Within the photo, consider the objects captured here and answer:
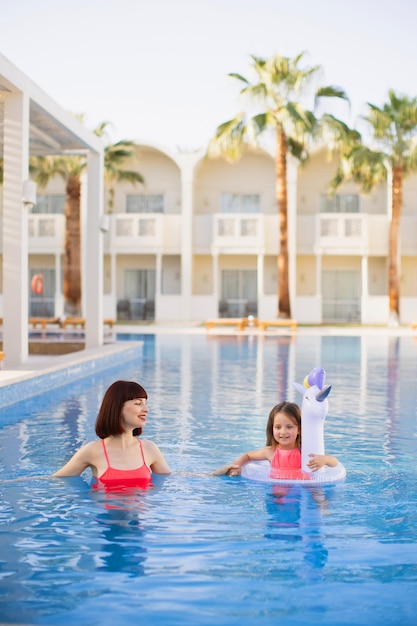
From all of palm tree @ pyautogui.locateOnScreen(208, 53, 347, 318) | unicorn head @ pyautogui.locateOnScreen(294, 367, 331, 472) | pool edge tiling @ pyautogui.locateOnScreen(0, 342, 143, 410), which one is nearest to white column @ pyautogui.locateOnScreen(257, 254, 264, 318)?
palm tree @ pyautogui.locateOnScreen(208, 53, 347, 318)

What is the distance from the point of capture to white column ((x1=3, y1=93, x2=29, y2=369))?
39.7ft

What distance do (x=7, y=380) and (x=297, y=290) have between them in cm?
2632

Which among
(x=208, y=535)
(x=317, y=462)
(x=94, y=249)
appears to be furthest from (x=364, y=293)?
(x=208, y=535)

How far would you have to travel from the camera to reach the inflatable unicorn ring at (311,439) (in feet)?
18.0

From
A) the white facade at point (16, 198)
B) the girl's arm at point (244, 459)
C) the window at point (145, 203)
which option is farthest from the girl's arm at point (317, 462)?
the window at point (145, 203)

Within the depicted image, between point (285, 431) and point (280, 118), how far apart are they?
2438 centimetres

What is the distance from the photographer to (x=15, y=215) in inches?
481

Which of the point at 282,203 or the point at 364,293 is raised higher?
the point at 282,203

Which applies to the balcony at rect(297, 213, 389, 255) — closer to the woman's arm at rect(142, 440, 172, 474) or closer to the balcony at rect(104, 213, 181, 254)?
→ the balcony at rect(104, 213, 181, 254)

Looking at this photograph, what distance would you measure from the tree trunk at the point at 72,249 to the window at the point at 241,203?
272 inches

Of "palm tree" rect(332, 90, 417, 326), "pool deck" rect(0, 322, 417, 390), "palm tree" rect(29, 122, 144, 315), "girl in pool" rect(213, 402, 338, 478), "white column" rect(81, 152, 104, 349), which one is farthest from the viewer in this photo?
"palm tree" rect(29, 122, 144, 315)

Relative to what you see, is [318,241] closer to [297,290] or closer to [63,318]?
[297,290]

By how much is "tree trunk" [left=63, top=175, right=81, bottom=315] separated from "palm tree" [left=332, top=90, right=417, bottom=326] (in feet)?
31.2

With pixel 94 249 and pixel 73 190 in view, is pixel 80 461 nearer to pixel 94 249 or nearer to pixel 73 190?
pixel 94 249
